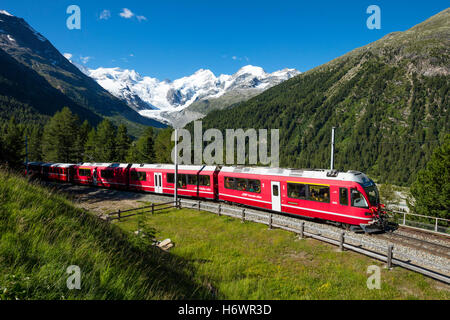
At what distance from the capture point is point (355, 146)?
546ft

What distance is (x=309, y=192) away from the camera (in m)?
16.7

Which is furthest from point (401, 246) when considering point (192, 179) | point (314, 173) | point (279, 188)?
point (192, 179)

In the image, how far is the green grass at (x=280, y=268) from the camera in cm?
823

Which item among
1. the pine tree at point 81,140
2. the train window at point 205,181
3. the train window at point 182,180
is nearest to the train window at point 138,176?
the train window at point 182,180

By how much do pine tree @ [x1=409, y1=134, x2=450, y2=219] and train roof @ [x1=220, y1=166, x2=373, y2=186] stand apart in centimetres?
2588

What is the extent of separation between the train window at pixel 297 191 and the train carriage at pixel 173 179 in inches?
320

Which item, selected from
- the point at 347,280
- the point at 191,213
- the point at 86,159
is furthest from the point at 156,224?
the point at 86,159

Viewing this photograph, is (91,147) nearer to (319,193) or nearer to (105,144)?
(105,144)

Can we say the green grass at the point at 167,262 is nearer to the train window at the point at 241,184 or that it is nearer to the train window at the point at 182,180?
the train window at the point at 241,184

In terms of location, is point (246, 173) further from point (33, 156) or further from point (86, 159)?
point (33, 156)

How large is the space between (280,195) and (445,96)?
222 m

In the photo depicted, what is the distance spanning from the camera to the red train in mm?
14633

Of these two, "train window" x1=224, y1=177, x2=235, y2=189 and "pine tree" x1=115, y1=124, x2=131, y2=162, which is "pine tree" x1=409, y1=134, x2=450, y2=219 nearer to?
"train window" x1=224, y1=177, x2=235, y2=189

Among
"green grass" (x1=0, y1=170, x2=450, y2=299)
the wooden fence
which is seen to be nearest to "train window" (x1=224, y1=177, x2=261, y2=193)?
"green grass" (x1=0, y1=170, x2=450, y2=299)
